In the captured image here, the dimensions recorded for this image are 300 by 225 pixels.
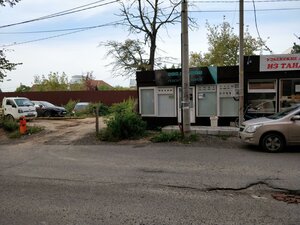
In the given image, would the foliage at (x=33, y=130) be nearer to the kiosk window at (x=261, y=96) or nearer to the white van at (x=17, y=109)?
the white van at (x=17, y=109)

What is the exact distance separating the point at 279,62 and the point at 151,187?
10803mm

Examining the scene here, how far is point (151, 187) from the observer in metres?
7.39

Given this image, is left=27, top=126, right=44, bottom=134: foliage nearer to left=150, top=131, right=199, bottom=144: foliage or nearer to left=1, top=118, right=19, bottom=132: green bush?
left=1, top=118, right=19, bottom=132: green bush

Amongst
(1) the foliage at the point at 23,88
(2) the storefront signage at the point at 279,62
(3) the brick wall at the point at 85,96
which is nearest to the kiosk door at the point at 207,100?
(2) the storefront signage at the point at 279,62

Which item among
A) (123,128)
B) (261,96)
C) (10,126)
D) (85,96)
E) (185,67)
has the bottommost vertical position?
(10,126)

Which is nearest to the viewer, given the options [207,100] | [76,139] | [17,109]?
[76,139]

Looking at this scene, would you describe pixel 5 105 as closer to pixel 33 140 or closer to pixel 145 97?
pixel 33 140

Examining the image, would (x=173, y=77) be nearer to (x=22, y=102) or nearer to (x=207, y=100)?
(x=207, y=100)

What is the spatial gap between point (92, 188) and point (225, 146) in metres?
6.82

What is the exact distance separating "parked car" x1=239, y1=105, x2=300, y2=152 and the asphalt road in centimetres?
38

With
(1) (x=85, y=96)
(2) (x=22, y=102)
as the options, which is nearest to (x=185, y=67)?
(2) (x=22, y=102)

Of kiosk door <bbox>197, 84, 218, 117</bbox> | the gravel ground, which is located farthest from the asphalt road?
kiosk door <bbox>197, 84, 218, 117</bbox>

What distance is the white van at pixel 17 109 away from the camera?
2338 cm

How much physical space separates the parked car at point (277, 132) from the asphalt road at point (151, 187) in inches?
15.0
